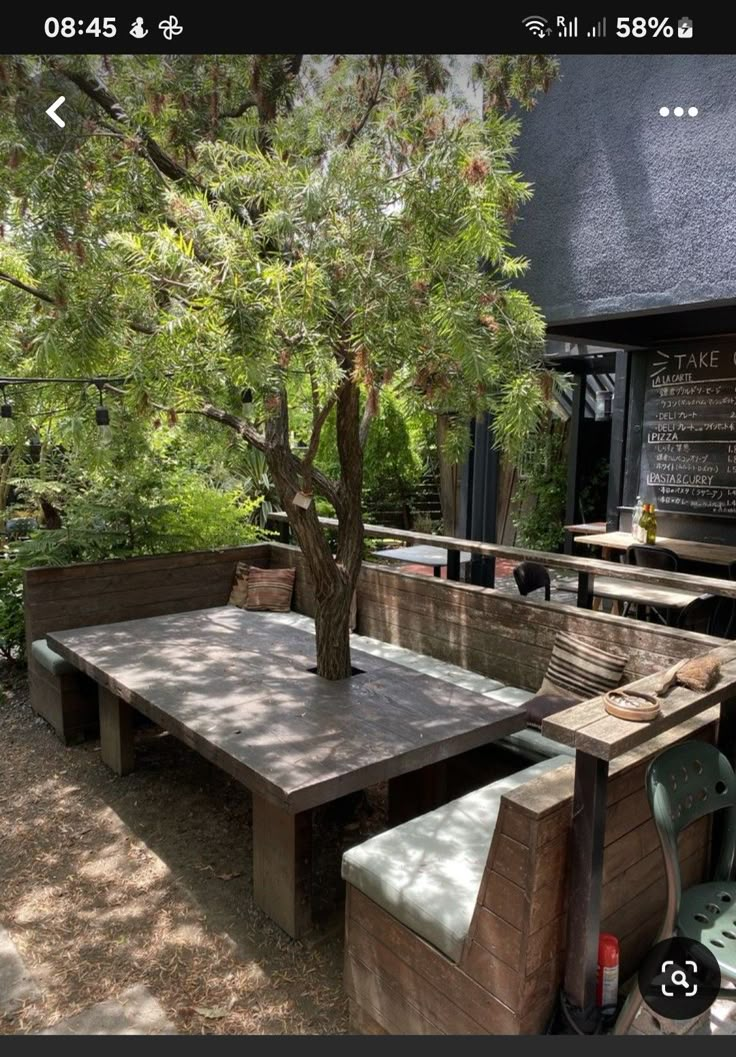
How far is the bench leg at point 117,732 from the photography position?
3.76 meters

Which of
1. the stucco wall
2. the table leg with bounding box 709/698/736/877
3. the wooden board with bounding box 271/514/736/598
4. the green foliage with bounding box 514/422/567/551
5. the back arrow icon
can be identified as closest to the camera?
the table leg with bounding box 709/698/736/877

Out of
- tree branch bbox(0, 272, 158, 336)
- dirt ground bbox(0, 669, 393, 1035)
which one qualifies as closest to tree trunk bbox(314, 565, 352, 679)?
dirt ground bbox(0, 669, 393, 1035)

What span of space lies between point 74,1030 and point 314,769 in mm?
1008

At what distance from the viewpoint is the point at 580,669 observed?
10.5 ft

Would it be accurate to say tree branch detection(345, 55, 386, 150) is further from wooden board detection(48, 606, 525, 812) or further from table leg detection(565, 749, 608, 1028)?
table leg detection(565, 749, 608, 1028)

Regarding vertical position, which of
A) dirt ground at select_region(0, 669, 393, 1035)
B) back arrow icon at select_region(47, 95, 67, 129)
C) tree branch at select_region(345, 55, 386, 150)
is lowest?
dirt ground at select_region(0, 669, 393, 1035)

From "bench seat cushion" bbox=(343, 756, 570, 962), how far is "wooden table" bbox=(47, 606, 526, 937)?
231 mm

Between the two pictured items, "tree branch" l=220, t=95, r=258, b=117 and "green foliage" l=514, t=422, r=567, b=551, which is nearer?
"tree branch" l=220, t=95, r=258, b=117

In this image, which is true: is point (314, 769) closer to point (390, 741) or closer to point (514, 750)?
point (390, 741)

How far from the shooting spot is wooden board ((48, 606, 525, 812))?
2.45 meters

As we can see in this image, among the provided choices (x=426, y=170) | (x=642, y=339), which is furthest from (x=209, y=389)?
(x=642, y=339)

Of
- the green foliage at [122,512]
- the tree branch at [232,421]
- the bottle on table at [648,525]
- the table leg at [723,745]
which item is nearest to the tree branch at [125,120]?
the tree branch at [232,421]

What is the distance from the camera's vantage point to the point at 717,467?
5668 mm

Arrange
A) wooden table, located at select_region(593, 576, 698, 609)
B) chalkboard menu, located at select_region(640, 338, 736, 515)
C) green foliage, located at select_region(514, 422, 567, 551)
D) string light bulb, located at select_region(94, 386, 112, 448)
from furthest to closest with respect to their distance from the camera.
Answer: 1. green foliage, located at select_region(514, 422, 567, 551)
2. chalkboard menu, located at select_region(640, 338, 736, 515)
3. wooden table, located at select_region(593, 576, 698, 609)
4. string light bulb, located at select_region(94, 386, 112, 448)
